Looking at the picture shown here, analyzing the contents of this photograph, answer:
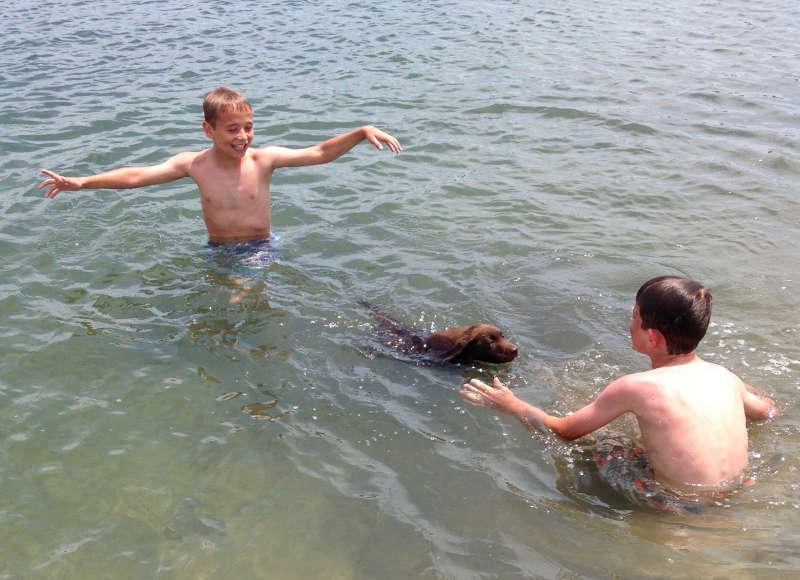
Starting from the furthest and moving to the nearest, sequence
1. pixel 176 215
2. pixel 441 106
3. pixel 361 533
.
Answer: pixel 441 106, pixel 176 215, pixel 361 533

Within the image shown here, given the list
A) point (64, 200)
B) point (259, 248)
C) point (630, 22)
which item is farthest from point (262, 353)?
point (630, 22)

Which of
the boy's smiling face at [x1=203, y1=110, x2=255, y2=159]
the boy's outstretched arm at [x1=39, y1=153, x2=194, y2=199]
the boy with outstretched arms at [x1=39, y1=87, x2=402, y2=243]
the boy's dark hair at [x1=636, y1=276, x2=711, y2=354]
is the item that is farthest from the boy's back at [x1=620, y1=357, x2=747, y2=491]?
the boy's outstretched arm at [x1=39, y1=153, x2=194, y2=199]

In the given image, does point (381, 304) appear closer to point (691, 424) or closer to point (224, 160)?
point (224, 160)

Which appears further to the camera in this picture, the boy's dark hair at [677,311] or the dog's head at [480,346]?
the dog's head at [480,346]

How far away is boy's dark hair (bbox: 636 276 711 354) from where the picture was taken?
3.71 m

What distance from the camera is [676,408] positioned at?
3.62m

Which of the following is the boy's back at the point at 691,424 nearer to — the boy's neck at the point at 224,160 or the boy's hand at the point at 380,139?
the boy's hand at the point at 380,139

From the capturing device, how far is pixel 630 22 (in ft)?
51.6

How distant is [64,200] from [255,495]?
16.5 feet

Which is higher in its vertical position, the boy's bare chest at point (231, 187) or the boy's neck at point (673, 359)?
the boy's neck at point (673, 359)

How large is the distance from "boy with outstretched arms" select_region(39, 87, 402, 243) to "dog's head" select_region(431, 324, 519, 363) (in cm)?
194

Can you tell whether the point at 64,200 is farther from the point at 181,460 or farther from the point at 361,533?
→ the point at 361,533

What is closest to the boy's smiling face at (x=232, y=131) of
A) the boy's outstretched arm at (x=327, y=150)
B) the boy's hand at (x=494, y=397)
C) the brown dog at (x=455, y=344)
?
the boy's outstretched arm at (x=327, y=150)

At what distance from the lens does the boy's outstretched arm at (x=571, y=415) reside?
3.77 metres
